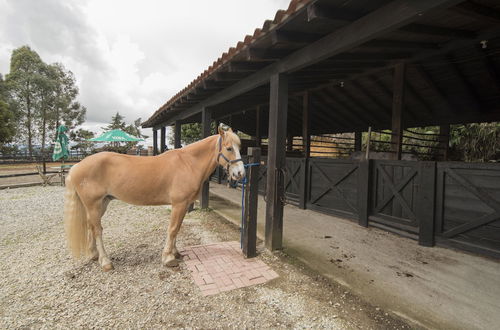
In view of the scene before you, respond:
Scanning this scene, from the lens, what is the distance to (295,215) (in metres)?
5.77

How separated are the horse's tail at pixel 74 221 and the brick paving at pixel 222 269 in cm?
131

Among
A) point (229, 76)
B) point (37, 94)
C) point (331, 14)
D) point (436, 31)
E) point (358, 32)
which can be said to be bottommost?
point (358, 32)

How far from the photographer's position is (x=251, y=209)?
11.3ft

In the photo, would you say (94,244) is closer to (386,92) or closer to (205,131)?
(205,131)

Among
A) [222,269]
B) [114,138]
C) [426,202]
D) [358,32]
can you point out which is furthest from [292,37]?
[114,138]

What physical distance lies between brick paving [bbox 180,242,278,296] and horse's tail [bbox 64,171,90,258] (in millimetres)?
1305

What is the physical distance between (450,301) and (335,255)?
137 cm

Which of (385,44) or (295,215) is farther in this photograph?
(295,215)

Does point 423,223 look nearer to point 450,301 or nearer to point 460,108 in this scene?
point 450,301

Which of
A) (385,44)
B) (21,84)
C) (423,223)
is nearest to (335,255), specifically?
(423,223)

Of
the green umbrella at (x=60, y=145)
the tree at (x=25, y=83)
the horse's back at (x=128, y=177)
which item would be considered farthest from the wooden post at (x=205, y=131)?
the tree at (x=25, y=83)

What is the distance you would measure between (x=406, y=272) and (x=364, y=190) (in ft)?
Result: 6.89

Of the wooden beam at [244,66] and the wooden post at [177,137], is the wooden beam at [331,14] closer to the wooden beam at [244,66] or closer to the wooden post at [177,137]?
the wooden beam at [244,66]

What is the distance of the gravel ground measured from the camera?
2076 mm
